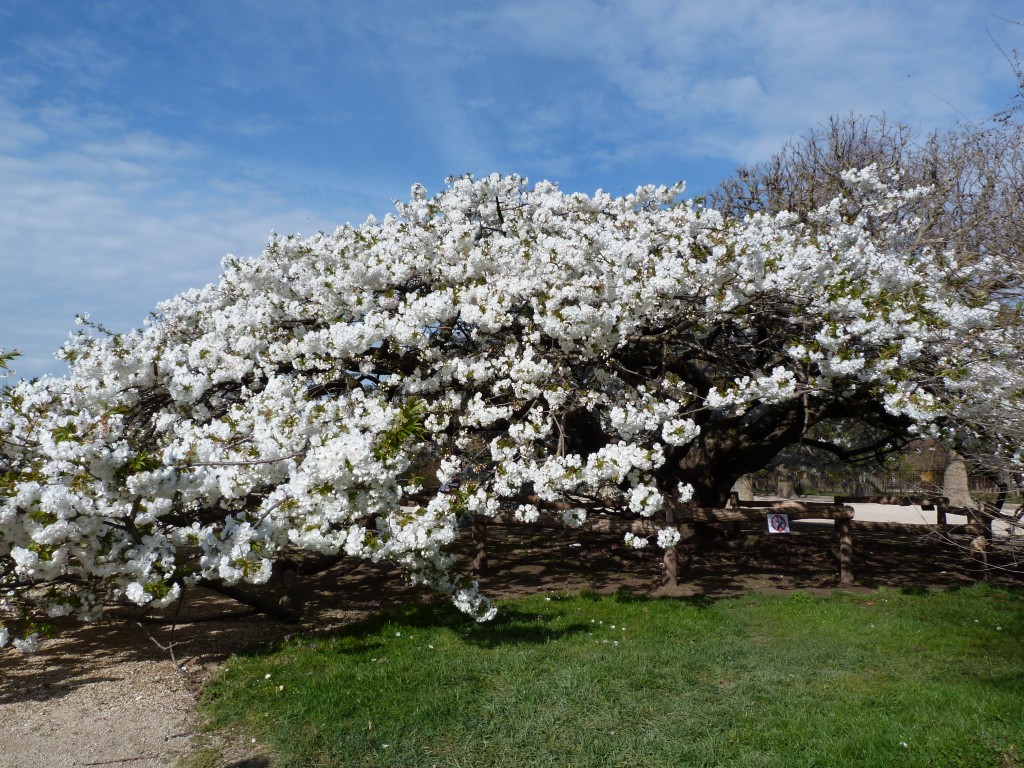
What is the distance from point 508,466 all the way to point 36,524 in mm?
3770

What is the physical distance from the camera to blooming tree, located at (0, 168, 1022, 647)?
5.01 meters

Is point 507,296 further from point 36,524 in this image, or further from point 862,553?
point 862,553

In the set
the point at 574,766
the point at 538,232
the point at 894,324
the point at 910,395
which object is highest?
the point at 538,232

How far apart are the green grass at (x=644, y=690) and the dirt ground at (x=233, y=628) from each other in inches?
14.9

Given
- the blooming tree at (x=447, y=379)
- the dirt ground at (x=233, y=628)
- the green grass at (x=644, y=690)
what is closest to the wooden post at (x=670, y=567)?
the dirt ground at (x=233, y=628)

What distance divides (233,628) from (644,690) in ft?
13.2

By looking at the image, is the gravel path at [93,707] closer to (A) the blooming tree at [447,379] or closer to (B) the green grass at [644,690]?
(B) the green grass at [644,690]

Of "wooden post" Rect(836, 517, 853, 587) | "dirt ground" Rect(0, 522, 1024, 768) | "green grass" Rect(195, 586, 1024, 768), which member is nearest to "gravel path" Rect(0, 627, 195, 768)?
"dirt ground" Rect(0, 522, 1024, 768)

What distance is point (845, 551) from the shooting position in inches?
356

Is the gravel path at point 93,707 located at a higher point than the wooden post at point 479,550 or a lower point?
lower

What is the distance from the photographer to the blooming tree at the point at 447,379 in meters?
5.01

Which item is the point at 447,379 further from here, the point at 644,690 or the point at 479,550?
the point at 644,690

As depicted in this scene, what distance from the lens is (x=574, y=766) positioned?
13.3 ft

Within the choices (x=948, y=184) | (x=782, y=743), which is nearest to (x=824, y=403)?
(x=782, y=743)
